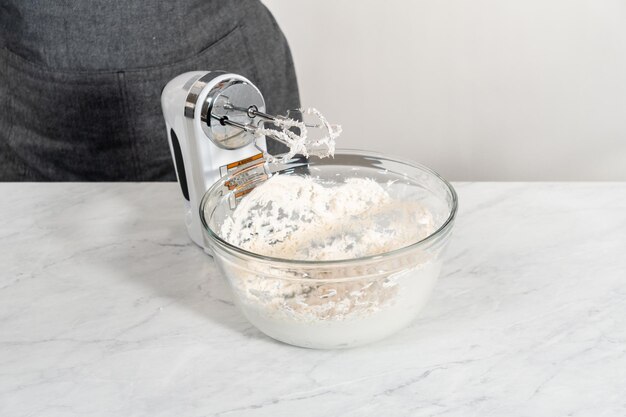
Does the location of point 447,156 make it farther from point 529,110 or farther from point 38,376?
point 38,376

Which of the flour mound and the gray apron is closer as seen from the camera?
the flour mound

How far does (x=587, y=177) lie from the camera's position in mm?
1853

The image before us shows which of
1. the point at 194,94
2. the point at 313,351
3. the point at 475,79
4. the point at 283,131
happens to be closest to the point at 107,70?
the point at 194,94

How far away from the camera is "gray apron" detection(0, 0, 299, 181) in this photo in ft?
4.05

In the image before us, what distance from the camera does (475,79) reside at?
1766mm

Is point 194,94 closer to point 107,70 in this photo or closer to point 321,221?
point 321,221

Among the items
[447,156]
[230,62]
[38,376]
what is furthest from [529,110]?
[38,376]

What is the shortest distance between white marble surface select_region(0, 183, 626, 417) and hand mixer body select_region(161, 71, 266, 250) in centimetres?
11

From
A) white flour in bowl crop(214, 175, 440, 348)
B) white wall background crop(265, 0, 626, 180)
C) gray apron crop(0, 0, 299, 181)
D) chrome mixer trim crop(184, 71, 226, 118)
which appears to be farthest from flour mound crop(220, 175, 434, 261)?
white wall background crop(265, 0, 626, 180)

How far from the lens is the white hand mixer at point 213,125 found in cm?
82

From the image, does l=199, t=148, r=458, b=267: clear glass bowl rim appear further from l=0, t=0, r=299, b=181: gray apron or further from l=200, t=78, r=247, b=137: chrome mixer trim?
l=0, t=0, r=299, b=181: gray apron

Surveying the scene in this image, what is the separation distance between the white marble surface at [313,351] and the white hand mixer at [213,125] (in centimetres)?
12

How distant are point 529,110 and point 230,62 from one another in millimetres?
816

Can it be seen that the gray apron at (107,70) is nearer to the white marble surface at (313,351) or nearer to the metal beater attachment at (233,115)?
the white marble surface at (313,351)
